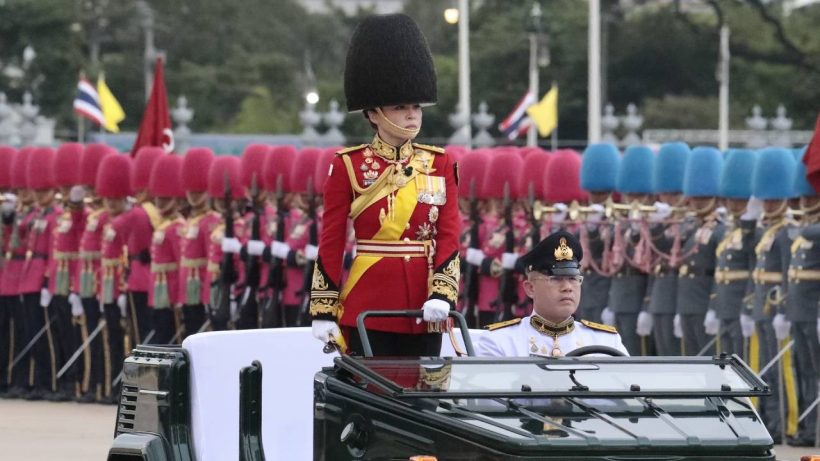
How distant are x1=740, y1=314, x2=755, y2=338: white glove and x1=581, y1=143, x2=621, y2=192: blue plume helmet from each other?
2.41 metres

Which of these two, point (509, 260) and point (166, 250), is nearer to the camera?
point (509, 260)

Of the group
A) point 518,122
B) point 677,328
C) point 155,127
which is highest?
point 518,122

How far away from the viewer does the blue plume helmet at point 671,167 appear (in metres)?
16.8

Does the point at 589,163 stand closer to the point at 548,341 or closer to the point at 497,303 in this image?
the point at 497,303

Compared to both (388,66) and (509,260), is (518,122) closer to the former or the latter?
(509,260)

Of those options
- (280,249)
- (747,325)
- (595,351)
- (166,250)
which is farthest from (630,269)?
(595,351)

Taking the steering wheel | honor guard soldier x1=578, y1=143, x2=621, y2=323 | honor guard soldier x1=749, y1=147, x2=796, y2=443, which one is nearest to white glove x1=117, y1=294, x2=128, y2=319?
honor guard soldier x1=578, y1=143, x2=621, y2=323

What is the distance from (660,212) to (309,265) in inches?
116

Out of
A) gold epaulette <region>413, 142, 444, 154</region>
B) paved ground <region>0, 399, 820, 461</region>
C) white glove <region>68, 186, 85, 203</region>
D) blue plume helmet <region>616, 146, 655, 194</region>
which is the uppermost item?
gold epaulette <region>413, 142, 444, 154</region>

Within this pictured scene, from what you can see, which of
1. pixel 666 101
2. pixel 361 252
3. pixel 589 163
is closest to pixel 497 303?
pixel 589 163

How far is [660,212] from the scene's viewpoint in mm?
16594

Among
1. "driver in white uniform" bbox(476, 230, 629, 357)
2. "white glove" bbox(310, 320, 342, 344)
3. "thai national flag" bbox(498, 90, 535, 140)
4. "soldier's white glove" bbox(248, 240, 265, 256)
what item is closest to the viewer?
"white glove" bbox(310, 320, 342, 344)

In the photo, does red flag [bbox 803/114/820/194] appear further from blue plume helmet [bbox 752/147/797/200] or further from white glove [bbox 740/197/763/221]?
white glove [bbox 740/197/763/221]

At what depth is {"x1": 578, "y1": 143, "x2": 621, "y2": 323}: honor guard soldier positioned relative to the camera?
1697 centimetres
